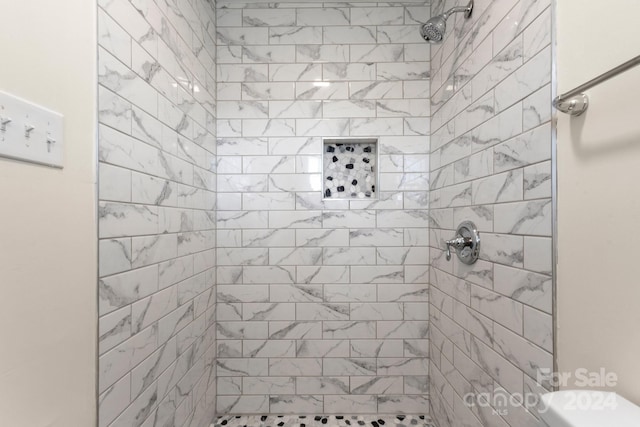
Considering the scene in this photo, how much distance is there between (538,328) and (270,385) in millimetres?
1473

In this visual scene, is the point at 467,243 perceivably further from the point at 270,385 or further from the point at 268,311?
the point at 270,385

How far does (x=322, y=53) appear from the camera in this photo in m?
1.66

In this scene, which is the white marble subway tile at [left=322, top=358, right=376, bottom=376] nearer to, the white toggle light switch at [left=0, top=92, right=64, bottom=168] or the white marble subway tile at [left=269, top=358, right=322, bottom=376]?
the white marble subway tile at [left=269, top=358, right=322, bottom=376]

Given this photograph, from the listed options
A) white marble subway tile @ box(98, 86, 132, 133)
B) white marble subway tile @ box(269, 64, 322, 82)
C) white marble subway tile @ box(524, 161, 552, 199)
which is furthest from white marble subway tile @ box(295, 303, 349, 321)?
white marble subway tile @ box(269, 64, 322, 82)

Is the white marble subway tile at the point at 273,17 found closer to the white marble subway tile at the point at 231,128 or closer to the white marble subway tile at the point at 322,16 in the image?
the white marble subway tile at the point at 322,16

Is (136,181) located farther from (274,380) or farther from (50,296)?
(274,380)

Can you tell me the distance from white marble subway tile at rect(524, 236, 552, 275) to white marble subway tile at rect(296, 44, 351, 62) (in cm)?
141

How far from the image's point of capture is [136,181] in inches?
36.8

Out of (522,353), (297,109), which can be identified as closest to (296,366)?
(522,353)

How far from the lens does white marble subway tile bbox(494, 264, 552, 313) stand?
770 mm

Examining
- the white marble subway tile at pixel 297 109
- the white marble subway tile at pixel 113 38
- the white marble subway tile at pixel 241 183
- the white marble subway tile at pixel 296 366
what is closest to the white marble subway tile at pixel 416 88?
the white marble subway tile at pixel 297 109

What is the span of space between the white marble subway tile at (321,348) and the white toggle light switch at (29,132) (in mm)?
1473

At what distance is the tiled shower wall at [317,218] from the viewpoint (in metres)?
1.66

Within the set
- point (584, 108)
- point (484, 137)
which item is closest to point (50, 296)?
point (584, 108)
